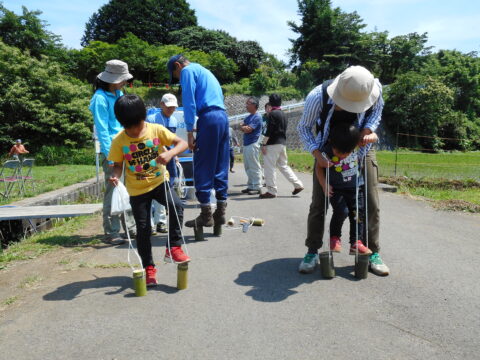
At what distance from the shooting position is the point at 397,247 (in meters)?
4.70

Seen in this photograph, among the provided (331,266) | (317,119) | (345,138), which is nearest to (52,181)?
(317,119)

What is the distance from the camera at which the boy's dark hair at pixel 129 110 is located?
11.1 ft

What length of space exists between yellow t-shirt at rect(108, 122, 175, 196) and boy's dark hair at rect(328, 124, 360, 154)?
4.73ft

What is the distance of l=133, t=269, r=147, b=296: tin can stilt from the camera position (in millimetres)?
3344

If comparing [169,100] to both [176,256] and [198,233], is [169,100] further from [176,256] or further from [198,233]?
[176,256]

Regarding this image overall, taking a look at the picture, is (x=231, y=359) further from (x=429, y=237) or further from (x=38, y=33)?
(x=38, y=33)

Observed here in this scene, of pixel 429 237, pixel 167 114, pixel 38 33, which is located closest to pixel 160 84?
pixel 38 33

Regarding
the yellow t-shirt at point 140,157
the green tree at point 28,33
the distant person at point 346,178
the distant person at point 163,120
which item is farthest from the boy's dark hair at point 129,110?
the green tree at point 28,33

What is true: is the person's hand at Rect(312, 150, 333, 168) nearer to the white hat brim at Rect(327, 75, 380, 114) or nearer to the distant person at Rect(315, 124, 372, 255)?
the distant person at Rect(315, 124, 372, 255)

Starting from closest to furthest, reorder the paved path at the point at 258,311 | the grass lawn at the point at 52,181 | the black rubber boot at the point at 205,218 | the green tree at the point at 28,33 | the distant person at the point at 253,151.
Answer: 1. the paved path at the point at 258,311
2. the black rubber boot at the point at 205,218
3. the grass lawn at the point at 52,181
4. the distant person at the point at 253,151
5. the green tree at the point at 28,33

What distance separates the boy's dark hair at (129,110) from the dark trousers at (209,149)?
5.26 feet

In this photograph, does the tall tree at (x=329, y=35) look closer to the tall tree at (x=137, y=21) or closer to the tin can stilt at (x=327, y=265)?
the tall tree at (x=137, y=21)

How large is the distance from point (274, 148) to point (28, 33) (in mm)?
27069

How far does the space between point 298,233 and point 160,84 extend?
130ft
